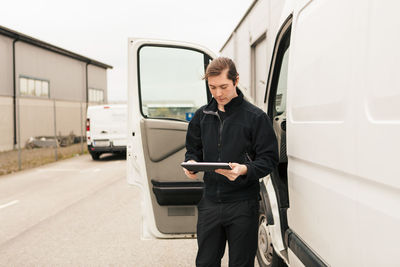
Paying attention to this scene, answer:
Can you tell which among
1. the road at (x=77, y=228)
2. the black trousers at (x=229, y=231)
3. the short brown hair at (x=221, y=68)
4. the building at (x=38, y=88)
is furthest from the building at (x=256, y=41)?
the building at (x=38, y=88)

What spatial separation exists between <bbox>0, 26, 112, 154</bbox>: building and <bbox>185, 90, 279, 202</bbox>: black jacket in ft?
46.4

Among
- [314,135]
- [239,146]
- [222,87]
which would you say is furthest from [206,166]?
[314,135]

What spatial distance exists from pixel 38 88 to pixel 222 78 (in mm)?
20383

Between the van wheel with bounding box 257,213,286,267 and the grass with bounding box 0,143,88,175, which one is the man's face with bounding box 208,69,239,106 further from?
the grass with bounding box 0,143,88,175

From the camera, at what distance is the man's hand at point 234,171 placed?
2.17 meters

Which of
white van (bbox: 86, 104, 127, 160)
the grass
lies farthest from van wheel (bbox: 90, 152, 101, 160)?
the grass

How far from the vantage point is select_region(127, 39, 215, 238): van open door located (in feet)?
11.1

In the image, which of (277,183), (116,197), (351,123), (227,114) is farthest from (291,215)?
(116,197)

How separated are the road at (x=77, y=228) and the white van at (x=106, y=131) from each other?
380 centimetres

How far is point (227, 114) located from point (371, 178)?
987mm

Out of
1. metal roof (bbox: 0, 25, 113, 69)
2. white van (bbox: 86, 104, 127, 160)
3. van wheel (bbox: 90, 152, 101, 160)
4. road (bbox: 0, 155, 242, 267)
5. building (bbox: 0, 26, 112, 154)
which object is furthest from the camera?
metal roof (bbox: 0, 25, 113, 69)

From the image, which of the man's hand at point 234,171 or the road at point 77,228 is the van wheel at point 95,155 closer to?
the road at point 77,228

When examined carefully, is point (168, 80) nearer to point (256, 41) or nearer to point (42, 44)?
point (256, 41)

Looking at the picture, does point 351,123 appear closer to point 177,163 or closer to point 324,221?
point 324,221
